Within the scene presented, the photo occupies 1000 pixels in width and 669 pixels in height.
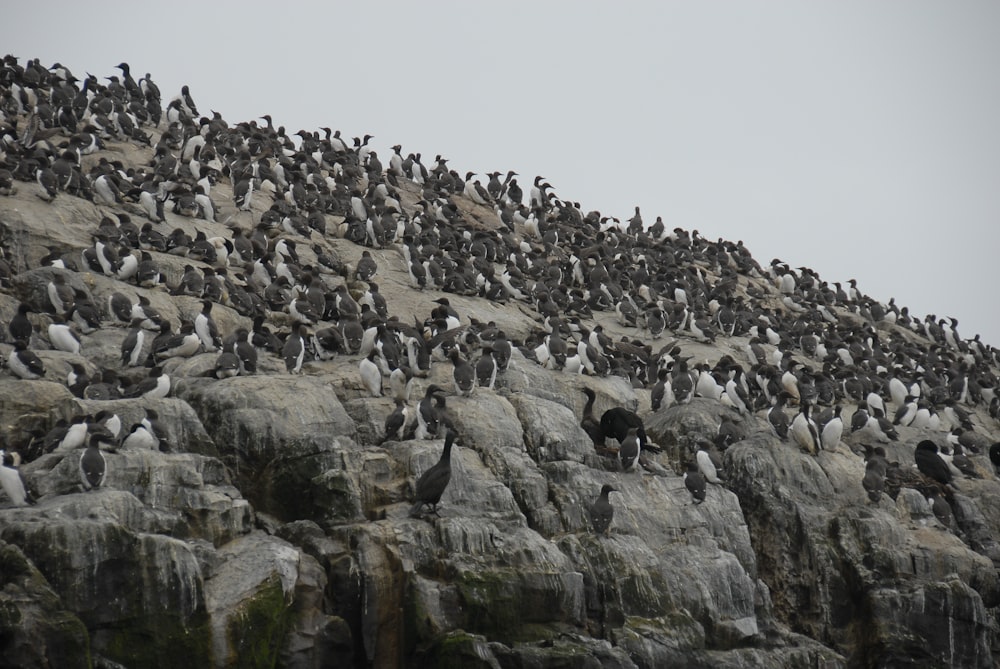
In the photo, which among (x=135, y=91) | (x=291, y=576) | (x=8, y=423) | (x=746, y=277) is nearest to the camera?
(x=291, y=576)

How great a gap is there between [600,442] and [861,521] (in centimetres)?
488

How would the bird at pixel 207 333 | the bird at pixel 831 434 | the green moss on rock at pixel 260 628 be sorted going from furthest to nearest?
the bird at pixel 831 434 < the bird at pixel 207 333 < the green moss on rock at pixel 260 628

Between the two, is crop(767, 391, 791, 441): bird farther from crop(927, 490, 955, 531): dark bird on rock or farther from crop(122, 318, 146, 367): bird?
crop(122, 318, 146, 367): bird

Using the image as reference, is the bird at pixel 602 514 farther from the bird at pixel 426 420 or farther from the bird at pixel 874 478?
the bird at pixel 874 478

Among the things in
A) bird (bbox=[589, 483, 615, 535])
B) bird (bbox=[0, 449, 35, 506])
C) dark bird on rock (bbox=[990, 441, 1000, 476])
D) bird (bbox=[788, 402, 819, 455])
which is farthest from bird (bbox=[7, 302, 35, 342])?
dark bird on rock (bbox=[990, 441, 1000, 476])

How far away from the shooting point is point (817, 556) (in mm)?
19859

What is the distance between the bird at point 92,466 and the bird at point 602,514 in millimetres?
7255

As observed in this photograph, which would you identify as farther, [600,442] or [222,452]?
[600,442]

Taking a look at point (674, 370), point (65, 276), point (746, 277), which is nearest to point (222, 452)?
point (65, 276)

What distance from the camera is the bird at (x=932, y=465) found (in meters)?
22.4

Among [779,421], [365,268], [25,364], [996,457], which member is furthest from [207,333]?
[996,457]

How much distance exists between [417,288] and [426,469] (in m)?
10.4

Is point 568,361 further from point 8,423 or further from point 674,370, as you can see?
point 8,423

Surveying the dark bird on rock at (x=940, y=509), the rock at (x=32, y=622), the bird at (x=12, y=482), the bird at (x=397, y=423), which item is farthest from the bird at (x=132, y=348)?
the dark bird on rock at (x=940, y=509)
